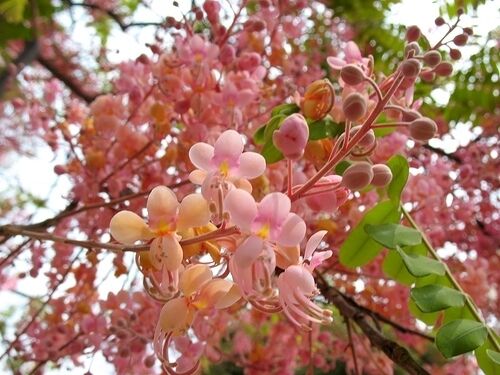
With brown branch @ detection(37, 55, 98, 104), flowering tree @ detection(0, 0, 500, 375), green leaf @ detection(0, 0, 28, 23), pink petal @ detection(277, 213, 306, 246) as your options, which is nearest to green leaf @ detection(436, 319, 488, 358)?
flowering tree @ detection(0, 0, 500, 375)

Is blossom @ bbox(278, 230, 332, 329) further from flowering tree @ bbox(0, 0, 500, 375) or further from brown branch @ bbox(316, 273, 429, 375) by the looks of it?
brown branch @ bbox(316, 273, 429, 375)

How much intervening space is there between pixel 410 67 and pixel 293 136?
0.11 metres

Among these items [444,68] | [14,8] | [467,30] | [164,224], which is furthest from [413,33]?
[14,8]

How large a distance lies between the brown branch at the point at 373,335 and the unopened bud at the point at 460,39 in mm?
382

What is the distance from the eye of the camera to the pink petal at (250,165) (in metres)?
0.50

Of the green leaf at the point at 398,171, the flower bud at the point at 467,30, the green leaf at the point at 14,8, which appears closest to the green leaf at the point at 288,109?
the green leaf at the point at 398,171

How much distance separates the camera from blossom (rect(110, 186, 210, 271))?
18.4 inches

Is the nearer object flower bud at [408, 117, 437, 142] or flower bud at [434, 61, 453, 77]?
flower bud at [408, 117, 437, 142]

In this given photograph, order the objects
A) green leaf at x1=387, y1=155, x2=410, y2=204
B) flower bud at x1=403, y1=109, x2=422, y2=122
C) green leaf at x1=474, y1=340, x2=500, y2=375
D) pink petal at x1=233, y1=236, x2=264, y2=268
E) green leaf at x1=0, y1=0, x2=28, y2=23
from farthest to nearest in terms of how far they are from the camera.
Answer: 1. green leaf at x1=0, y1=0, x2=28, y2=23
2. green leaf at x1=387, y1=155, x2=410, y2=204
3. green leaf at x1=474, y1=340, x2=500, y2=375
4. flower bud at x1=403, y1=109, x2=422, y2=122
5. pink petal at x1=233, y1=236, x2=264, y2=268

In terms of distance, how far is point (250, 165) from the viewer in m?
0.50

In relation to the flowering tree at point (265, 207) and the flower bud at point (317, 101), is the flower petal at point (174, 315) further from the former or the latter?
the flower bud at point (317, 101)

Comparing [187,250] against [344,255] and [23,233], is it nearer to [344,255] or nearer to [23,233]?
[23,233]

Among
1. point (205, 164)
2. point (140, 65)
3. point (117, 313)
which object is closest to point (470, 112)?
point (140, 65)

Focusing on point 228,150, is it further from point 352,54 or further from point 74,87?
point 74,87
